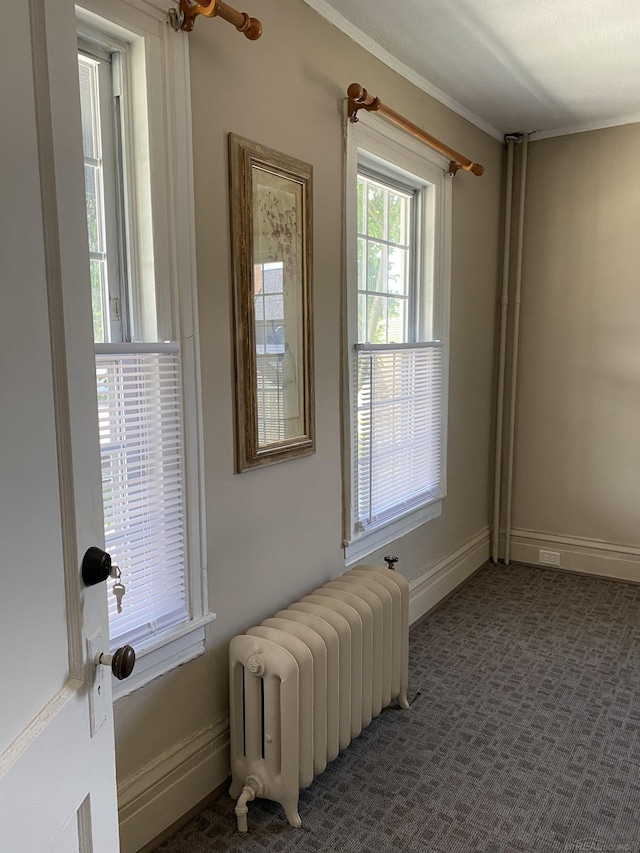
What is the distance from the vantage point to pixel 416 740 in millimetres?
2254

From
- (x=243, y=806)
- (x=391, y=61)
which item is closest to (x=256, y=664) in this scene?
(x=243, y=806)

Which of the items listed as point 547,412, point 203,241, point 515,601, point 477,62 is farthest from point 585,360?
point 203,241

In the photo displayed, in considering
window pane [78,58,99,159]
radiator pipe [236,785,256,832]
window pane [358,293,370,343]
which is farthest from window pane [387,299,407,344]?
radiator pipe [236,785,256,832]

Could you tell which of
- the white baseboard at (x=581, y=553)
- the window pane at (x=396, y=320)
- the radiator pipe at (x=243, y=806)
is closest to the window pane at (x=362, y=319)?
the window pane at (x=396, y=320)

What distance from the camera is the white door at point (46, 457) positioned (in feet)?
2.34

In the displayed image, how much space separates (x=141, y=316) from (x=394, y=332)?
1.59 meters

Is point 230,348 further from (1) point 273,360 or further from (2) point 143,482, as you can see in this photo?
(2) point 143,482

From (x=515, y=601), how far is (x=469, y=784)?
61.2 inches

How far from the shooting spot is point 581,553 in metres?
3.86

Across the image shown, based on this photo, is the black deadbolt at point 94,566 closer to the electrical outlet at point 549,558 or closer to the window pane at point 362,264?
the window pane at point 362,264

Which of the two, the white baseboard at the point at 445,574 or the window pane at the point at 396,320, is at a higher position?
the window pane at the point at 396,320

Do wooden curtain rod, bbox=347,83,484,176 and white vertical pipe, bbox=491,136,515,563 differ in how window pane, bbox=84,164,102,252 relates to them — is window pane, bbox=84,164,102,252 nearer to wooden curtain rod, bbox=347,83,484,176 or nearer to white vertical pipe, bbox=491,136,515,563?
wooden curtain rod, bbox=347,83,484,176

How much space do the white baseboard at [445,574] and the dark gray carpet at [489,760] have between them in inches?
4.7

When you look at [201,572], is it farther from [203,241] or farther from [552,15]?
[552,15]
